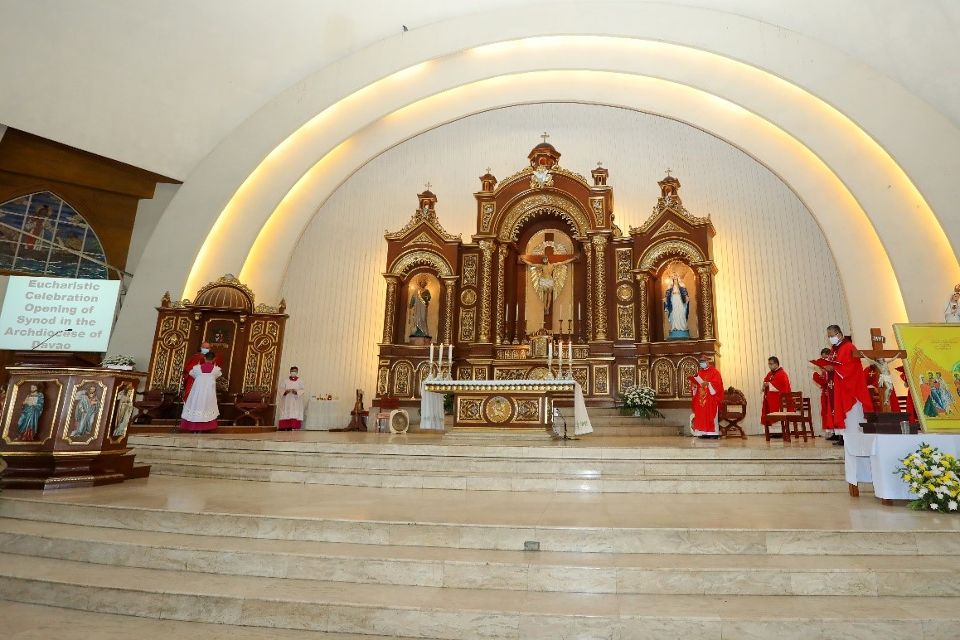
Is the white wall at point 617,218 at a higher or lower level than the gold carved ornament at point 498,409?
higher

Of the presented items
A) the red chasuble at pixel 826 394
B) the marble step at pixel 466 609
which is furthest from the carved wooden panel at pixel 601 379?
the marble step at pixel 466 609

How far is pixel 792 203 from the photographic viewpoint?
480 inches

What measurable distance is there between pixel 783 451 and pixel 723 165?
889 centimetres

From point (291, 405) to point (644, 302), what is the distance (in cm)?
835

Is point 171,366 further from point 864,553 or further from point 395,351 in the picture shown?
point 864,553

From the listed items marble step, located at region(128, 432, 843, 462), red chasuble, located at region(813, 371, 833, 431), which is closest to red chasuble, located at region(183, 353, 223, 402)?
marble step, located at region(128, 432, 843, 462)

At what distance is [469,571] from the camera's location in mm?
3188

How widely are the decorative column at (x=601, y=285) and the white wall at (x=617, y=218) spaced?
1.38m

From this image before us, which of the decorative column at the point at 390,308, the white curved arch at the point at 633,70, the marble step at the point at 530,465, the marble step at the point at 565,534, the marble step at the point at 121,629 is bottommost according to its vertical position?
the marble step at the point at 121,629

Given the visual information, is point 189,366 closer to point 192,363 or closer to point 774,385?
point 192,363

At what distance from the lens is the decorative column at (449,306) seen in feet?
41.3

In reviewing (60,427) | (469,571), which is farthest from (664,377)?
(60,427)

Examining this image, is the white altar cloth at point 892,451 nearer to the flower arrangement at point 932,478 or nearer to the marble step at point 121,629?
the flower arrangement at point 932,478

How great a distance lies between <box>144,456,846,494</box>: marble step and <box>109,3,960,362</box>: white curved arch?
6.04 metres
